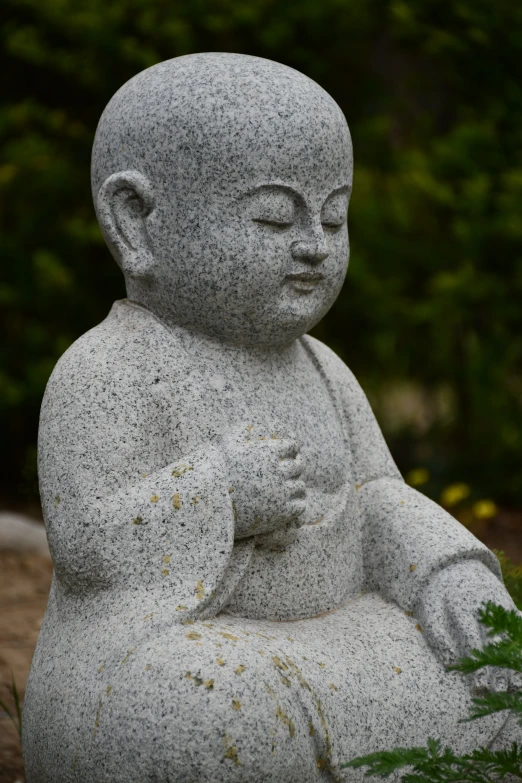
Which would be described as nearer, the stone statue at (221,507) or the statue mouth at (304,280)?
the stone statue at (221,507)

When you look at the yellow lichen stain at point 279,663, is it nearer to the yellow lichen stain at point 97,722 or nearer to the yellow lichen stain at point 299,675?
the yellow lichen stain at point 299,675

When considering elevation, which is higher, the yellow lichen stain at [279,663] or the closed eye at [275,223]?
the closed eye at [275,223]

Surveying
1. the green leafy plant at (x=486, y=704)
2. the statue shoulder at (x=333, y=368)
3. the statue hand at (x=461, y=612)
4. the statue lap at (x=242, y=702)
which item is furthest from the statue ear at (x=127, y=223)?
the green leafy plant at (x=486, y=704)

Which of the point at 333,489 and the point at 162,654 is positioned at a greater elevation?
the point at 333,489

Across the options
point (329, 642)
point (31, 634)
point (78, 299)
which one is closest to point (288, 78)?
point (329, 642)

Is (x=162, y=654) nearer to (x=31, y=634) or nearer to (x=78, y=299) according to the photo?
(x=31, y=634)

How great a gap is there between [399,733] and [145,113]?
186 centimetres

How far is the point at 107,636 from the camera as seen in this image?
9.89 feet

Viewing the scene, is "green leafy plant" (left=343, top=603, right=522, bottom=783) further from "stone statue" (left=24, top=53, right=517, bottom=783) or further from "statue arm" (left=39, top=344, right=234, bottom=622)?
"statue arm" (left=39, top=344, right=234, bottom=622)

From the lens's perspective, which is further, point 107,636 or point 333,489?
point 333,489

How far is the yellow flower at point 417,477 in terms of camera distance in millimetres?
6859

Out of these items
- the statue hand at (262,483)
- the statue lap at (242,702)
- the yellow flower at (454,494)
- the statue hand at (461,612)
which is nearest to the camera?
the statue lap at (242,702)

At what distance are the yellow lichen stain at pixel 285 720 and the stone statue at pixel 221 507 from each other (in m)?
0.01

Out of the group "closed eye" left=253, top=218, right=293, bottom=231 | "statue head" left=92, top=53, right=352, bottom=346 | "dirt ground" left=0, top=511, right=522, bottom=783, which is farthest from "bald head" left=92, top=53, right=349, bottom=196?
"dirt ground" left=0, top=511, right=522, bottom=783
